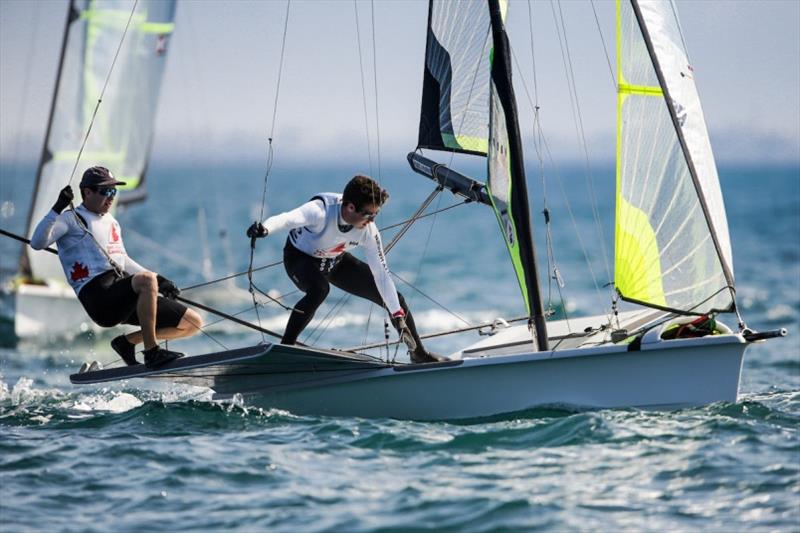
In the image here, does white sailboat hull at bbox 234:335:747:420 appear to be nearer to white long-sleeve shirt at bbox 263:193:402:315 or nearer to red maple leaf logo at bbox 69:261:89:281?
white long-sleeve shirt at bbox 263:193:402:315

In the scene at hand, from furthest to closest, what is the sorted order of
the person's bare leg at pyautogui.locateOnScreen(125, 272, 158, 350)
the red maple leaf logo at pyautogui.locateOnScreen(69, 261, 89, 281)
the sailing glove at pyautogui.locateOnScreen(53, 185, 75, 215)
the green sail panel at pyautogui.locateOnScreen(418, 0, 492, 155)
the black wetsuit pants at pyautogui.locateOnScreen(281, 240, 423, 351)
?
1. the green sail panel at pyautogui.locateOnScreen(418, 0, 492, 155)
2. the black wetsuit pants at pyautogui.locateOnScreen(281, 240, 423, 351)
3. the red maple leaf logo at pyautogui.locateOnScreen(69, 261, 89, 281)
4. the person's bare leg at pyautogui.locateOnScreen(125, 272, 158, 350)
5. the sailing glove at pyautogui.locateOnScreen(53, 185, 75, 215)

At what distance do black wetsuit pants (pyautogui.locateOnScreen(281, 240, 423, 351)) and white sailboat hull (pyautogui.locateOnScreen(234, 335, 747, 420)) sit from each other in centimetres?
38

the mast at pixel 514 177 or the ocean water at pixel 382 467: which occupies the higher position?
the mast at pixel 514 177

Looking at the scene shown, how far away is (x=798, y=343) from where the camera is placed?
11930 millimetres

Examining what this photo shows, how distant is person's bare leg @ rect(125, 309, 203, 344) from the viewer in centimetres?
649

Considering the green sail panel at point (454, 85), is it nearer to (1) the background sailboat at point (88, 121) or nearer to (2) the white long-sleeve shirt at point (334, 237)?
(2) the white long-sleeve shirt at point (334, 237)

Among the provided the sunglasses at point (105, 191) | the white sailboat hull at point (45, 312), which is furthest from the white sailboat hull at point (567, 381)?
the white sailboat hull at point (45, 312)

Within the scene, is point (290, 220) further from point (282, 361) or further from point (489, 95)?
point (489, 95)

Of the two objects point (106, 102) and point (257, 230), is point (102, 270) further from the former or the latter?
point (106, 102)

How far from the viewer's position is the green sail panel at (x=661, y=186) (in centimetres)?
642

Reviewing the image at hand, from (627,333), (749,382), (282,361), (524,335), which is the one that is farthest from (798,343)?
(282,361)

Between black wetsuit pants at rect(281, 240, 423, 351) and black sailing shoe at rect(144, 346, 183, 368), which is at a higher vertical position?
black wetsuit pants at rect(281, 240, 423, 351)

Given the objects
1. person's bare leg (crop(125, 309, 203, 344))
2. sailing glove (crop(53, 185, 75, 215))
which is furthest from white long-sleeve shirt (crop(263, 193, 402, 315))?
sailing glove (crop(53, 185, 75, 215))

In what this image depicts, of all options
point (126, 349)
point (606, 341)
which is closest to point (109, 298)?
point (126, 349)
